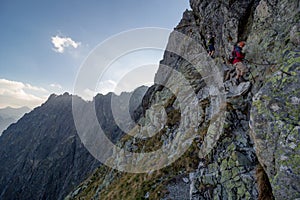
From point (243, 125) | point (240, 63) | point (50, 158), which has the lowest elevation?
point (50, 158)

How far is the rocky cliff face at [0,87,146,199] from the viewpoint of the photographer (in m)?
138

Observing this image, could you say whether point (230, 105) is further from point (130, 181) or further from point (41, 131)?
point (41, 131)

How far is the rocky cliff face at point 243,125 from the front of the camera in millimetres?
10461

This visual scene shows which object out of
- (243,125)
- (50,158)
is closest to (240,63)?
(243,125)

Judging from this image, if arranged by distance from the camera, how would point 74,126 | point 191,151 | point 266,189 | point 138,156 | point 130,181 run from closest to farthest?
1. point 266,189
2. point 191,151
3. point 130,181
4. point 138,156
5. point 74,126

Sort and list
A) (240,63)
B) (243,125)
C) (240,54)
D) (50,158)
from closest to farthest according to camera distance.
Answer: (243,125)
(240,63)
(240,54)
(50,158)

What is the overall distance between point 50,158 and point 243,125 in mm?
174466

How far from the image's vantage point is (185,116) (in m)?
27.8

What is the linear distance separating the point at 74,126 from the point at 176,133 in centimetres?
17915

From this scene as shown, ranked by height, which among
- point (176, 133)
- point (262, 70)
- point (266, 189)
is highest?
point (262, 70)

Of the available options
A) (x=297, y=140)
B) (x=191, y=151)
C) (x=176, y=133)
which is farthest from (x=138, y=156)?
(x=297, y=140)

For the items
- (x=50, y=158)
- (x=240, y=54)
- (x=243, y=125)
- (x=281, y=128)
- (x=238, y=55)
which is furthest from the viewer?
(x=50, y=158)

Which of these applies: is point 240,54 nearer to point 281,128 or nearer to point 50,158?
point 281,128

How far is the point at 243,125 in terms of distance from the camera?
52.1 ft
